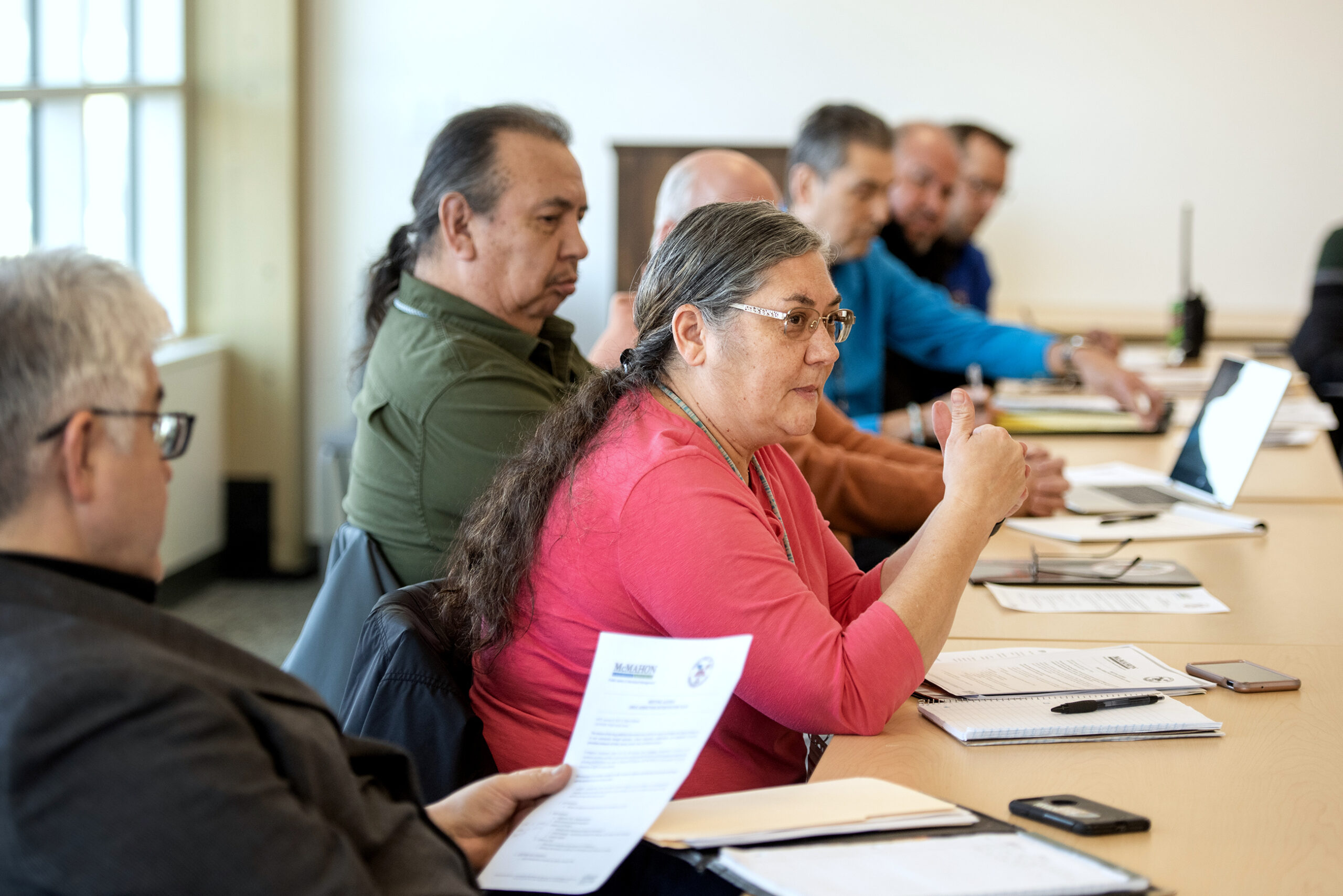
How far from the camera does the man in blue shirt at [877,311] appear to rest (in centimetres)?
308

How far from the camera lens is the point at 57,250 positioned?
0.87 m

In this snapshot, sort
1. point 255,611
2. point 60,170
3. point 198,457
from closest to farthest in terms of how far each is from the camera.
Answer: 1. point 60,170
2. point 255,611
3. point 198,457

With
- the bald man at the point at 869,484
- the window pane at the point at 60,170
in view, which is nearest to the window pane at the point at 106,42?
the window pane at the point at 60,170

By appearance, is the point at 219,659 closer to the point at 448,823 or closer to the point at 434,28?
the point at 448,823

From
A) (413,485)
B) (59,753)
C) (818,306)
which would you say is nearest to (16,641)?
(59,753)

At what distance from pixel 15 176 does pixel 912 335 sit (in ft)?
8.46

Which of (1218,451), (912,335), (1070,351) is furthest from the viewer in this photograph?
(912,335)

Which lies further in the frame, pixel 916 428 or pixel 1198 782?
pixel 916 428

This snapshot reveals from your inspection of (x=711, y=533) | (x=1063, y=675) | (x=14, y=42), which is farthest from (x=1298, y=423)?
(x=14, y=42)

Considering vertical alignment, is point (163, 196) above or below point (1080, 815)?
above

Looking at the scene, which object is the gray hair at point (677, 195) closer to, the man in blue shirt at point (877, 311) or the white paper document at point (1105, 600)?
the man in blue shirt at point (877, 311)

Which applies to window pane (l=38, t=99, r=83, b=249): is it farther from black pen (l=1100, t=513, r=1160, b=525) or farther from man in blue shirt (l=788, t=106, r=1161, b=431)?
black pen (l=1100, t=513, r=1160, b=525)

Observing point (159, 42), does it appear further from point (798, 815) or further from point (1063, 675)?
point (798, 815)

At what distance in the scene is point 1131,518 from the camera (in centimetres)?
234
